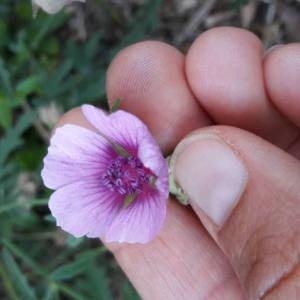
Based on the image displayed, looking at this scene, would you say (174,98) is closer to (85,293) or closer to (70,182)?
(70,182)

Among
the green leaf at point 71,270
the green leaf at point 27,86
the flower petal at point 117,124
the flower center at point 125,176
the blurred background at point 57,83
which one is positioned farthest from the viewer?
the green leaf at point 27,86

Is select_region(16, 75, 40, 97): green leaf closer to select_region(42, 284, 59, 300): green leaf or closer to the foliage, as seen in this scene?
the foliage

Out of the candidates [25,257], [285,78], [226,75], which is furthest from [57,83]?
[285,78]

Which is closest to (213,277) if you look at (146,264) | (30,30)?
(146,264)

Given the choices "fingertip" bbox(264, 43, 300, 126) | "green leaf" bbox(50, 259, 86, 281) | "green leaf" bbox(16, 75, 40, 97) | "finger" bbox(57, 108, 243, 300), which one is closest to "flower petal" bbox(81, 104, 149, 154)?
"finger" bbox(57, 108, 243, 300)

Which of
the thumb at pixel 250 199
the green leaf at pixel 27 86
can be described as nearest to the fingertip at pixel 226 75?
the thumb at pixel 250 199

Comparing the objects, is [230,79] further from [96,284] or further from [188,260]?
[96,284]

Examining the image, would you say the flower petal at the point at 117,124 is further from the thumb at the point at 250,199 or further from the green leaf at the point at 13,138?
the green leaf at the point at 13,138
